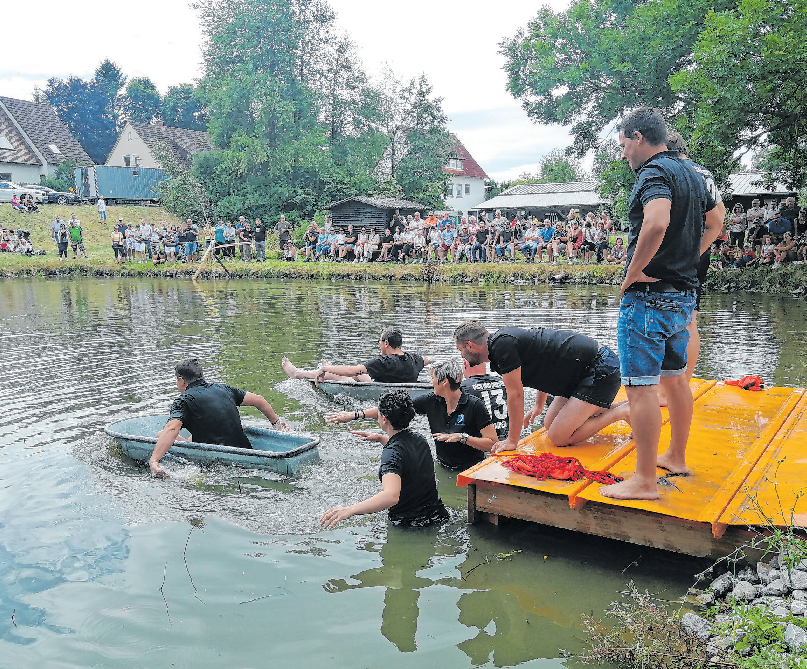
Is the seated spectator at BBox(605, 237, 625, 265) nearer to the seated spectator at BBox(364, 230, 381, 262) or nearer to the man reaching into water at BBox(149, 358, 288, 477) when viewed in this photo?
the seated spectator at BBox(364, 230, 381, 262)

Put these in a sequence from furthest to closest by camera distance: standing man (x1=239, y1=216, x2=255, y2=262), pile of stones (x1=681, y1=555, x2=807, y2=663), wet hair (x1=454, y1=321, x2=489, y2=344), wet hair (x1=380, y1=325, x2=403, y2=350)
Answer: standing man (x1=239, y1=216, x2=255, y2=262) < wet hair (x1=380, y1=325, x2=403, y2=350) < wet hair (x1=454, y1=321, x2=489, y2=344) < pile of stones (x1=681, y1=555, x2=807, y2=663)

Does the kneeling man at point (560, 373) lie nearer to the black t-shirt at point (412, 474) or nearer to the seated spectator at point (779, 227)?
the black t-shirt at point (412, 474)

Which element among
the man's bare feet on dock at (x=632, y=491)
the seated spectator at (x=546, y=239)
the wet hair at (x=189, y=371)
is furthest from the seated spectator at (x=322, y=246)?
the man's bare feet on dock at (x=632, y=491)

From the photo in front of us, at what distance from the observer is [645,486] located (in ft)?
15.4

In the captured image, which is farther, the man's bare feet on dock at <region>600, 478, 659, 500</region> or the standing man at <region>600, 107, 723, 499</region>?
the man's bare feet on dock at <region>600, 478, 659, 500</region>

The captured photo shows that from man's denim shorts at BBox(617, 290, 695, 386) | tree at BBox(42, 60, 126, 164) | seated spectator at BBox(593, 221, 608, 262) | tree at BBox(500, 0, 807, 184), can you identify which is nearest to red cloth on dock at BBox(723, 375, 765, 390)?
man's denim shorts at BBox(617, 290, 695, 386)

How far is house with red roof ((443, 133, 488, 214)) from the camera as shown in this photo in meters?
69.2

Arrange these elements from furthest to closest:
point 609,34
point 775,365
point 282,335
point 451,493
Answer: point 609,34 < point 282,335 < point 775,365 < point 451,493

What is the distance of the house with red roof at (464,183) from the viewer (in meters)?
69.2

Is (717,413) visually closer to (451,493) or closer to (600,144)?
(451,493)

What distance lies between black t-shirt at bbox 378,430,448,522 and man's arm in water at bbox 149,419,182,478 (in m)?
2.41

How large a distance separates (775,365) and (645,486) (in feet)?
25.2

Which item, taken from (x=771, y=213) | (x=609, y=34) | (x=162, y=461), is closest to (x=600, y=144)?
(x=609, y=34)

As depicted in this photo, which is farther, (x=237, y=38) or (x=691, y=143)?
(x=237, y=38)
